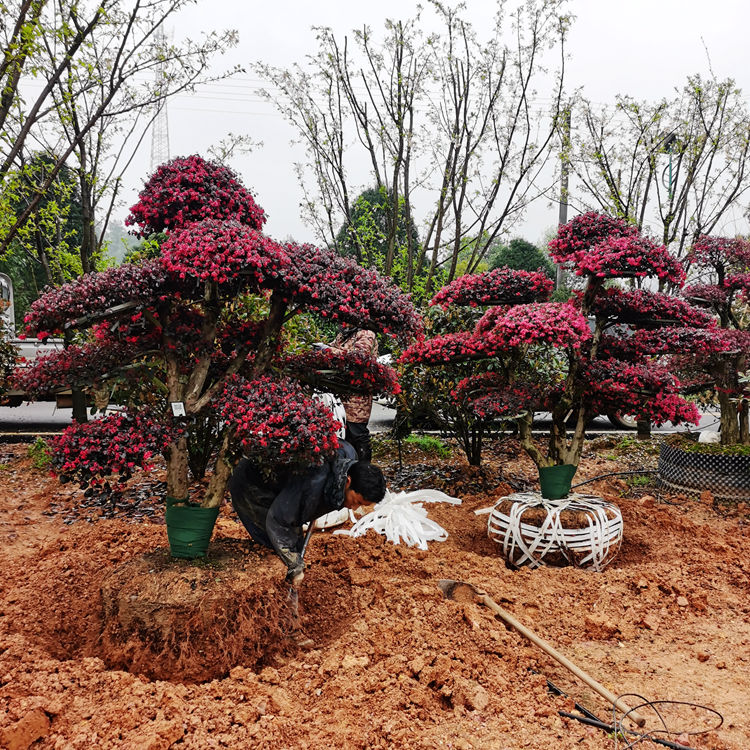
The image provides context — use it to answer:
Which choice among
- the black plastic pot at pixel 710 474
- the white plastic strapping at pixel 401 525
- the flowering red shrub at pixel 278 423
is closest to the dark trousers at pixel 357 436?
the white plastic strapping at pixel 401 525

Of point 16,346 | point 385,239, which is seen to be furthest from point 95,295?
point 16,346

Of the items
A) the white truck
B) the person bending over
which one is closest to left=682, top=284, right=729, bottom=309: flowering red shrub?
the person bending over

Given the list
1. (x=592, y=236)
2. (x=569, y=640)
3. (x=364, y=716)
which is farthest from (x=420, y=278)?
(x=364, y=716)

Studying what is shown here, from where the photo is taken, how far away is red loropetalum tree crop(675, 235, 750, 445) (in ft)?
16.8

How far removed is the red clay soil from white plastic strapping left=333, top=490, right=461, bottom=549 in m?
0.11

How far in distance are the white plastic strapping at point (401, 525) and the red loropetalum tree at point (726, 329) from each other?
2737 mm

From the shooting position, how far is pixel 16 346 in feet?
28.5

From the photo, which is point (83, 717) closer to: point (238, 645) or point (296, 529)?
point (238, 645)

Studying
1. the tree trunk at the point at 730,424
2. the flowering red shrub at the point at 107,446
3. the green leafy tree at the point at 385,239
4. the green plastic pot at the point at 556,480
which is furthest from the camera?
the green leafy tree at the point at 385,239

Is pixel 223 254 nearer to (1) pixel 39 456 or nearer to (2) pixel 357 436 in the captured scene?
(2) pixel 357 436

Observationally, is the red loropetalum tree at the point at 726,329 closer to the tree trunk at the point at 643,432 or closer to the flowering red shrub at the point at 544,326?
the flowering red shrub at the point at 544,326

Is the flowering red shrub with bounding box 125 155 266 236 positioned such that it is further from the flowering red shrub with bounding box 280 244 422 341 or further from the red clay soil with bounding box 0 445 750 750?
the red clay soil with bounding box 0 445 750 750

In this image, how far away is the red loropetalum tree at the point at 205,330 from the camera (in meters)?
2.43

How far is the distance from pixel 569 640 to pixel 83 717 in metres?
2.08
